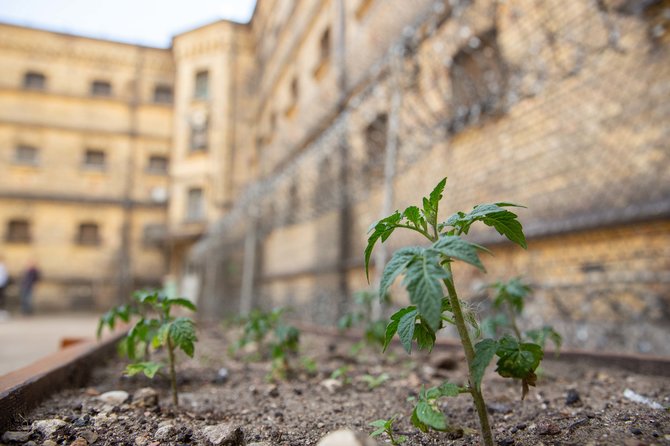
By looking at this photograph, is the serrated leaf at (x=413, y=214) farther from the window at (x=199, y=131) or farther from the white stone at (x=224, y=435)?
the window at (x=199, y=131)

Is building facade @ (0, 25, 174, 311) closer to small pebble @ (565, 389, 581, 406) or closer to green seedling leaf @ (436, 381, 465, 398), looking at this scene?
small pebble @ (565, 389, 581, 406)

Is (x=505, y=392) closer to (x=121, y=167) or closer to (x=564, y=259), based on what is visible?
(x=564, y=259)

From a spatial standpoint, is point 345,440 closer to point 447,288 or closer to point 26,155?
point 447,288

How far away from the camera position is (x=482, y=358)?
3.16ft

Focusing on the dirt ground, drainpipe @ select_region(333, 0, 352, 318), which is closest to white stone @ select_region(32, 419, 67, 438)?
the dirt ground

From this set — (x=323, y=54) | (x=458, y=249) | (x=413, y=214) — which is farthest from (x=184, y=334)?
(x=323, y=54)

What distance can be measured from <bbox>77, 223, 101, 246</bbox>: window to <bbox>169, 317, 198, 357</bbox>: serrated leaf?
16760 millimetres

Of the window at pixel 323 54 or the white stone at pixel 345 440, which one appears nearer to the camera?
the white stone at pixel 345 440

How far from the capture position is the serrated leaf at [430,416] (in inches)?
39.9

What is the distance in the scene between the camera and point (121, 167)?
1684cm

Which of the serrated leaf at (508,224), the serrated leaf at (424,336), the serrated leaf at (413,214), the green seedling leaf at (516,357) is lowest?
the green seedling leaf at (516,357)

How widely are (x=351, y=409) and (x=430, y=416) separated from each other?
0.69 metres

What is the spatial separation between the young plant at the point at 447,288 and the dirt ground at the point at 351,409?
0.77 feet

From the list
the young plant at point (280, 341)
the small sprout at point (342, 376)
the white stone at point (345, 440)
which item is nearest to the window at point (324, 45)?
the young plant at point (280, 341)
